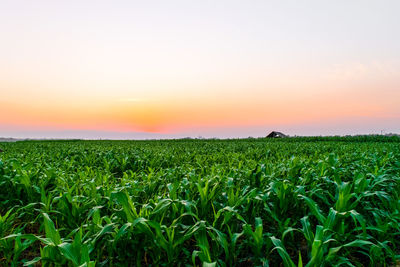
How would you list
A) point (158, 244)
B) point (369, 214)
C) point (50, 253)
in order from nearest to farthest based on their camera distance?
1. point (50, 253)
2. point (158, 244)
3. point (369, 214)

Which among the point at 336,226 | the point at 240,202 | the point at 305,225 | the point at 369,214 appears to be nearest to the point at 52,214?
the point at 240,202

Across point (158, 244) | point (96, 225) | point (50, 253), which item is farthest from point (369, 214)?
point (50, 253)

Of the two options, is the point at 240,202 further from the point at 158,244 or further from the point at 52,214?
the point at 52,214

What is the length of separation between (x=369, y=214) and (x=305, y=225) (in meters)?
1.51

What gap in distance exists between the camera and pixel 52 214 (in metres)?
3.22

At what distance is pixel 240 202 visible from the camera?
2.62 m

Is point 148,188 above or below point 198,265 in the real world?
above

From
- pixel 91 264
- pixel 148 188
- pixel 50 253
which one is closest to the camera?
pixel 91 264

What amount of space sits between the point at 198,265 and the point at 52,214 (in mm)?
2222

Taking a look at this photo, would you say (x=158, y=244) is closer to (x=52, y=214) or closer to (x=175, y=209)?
(x=175, y=209)

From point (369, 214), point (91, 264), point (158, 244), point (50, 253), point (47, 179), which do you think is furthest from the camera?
point (47, 179)

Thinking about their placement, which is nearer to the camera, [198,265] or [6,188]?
[198,265]

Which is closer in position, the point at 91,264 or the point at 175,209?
the point at 91,264

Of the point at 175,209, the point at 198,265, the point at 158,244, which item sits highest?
the point at 175,209
